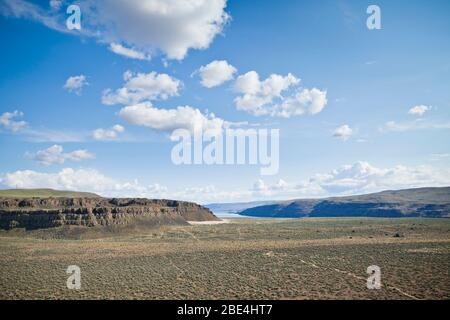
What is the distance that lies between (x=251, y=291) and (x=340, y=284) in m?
Answer: 7.39

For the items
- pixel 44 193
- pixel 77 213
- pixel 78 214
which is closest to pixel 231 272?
pixel 78 214

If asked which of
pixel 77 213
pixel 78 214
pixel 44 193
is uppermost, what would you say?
pixel 44 193

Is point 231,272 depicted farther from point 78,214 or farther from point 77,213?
point 77,213

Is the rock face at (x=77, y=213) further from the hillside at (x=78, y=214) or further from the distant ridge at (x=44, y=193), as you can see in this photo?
the distant ridge at (x=44, y=193)

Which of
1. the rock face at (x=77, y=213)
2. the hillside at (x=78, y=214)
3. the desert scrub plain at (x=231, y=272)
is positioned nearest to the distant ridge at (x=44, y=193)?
the rock face at (x=77, y=213)

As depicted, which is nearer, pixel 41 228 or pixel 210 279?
pixel 210 279

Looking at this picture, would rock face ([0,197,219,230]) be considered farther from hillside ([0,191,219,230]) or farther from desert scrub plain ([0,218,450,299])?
desert scrub plain ([0,218,450,299])

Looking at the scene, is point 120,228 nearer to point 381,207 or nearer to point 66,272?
point 66,272

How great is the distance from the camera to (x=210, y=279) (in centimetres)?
2716

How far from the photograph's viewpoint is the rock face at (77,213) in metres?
71.4

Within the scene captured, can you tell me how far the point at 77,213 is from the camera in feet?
246
